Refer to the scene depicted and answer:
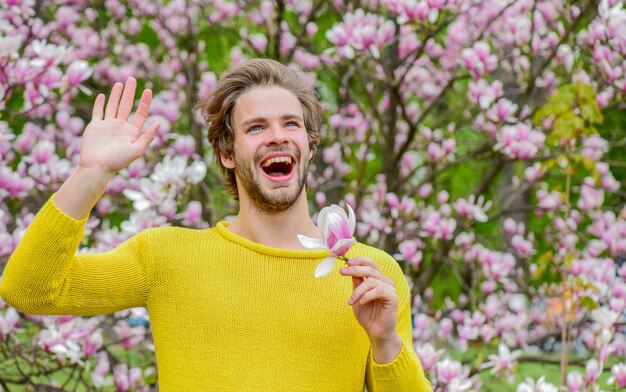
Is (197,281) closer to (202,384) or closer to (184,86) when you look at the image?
(202,384)

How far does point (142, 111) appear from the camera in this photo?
2055mm

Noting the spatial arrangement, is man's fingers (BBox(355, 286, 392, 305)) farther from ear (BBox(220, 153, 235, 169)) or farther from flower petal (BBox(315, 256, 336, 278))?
ear (BBox(220, 153, 235, 169))

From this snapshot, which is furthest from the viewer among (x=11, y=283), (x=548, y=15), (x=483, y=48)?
(x=548, y=15)

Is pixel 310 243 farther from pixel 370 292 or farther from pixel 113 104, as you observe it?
pixel 113 104

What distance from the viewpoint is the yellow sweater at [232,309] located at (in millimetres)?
2064

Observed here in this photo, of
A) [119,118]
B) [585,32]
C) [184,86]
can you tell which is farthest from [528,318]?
[119,118]

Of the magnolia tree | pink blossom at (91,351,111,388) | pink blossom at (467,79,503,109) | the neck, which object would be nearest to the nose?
the neck

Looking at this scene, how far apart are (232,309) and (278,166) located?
38 cm

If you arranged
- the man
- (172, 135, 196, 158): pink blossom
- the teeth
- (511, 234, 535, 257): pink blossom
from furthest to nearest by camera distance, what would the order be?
(511, 234, 535, 257): pink blossom
(172, 135, 196, 158): pink blossom
the teeth
the man

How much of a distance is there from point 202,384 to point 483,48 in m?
2.53

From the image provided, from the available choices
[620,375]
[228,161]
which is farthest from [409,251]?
[228,161]

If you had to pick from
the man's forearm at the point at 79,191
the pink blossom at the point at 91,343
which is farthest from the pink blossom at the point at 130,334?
the man's forearm at the point at 79,191

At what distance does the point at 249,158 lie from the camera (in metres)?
2.13

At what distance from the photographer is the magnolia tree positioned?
129 inches
